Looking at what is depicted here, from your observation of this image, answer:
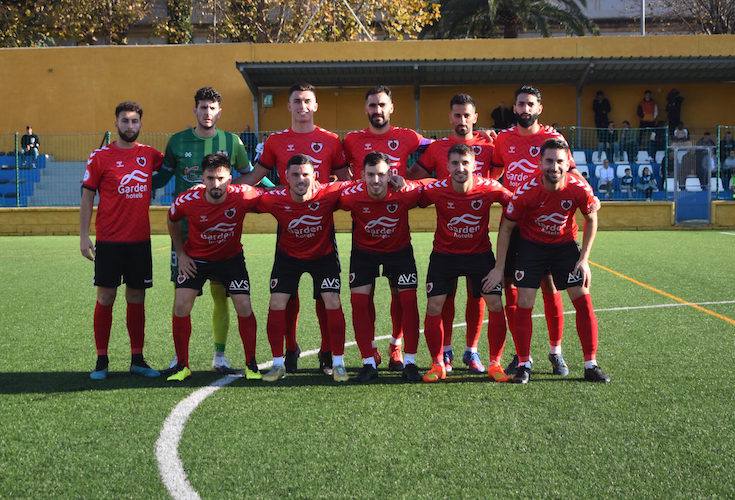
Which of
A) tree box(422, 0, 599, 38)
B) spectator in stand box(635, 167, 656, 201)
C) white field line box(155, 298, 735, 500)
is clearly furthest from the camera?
tree box(422, 0, 599, 38)

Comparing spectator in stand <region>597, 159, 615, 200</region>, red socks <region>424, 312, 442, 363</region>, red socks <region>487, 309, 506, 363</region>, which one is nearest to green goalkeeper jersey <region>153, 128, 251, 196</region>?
red socks <region>424, 312, 442, 363</region>

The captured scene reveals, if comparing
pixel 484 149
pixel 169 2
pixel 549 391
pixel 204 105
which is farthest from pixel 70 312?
pixel 169 2

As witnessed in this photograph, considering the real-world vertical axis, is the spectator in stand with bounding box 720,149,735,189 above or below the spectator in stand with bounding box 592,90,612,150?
below

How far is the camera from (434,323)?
5.64 metres

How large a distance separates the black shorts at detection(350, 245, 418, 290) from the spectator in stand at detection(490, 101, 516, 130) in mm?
18161

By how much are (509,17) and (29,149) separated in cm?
1746

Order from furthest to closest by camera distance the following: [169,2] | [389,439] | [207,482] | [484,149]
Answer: [169,2] < [484,149] < [389,439] < [207,482]

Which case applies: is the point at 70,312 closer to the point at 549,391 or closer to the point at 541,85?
the point at 549,391

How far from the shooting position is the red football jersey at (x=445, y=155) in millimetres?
6176

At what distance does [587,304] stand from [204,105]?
9.87ft

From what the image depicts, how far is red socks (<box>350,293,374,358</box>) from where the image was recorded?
5.68 meters

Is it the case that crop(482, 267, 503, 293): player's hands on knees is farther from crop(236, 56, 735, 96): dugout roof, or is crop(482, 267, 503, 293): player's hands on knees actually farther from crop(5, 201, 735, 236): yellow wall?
crop(236, 56, 735, 96): dugout roof

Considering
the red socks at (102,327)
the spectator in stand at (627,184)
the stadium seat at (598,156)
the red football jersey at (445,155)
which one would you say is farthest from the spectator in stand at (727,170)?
the red socks at (102,327)

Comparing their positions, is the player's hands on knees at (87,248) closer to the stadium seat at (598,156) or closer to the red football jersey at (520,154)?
the red football jersey at (520,154)
